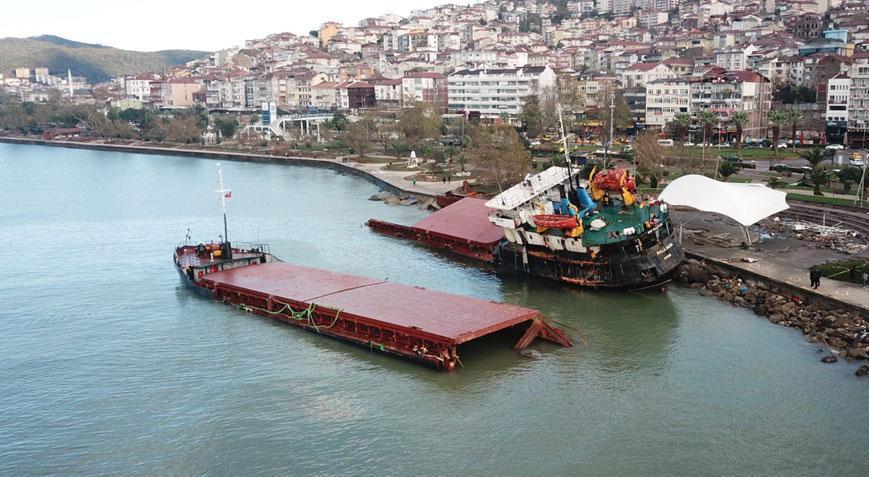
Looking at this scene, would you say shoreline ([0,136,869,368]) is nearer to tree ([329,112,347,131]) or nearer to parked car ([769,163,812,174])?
parked car ([769,163,812,174])

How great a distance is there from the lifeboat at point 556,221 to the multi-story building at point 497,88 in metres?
51.3

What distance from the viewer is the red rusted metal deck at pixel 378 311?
1920 cm

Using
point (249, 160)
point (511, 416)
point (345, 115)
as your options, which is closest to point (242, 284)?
point (511, 416)

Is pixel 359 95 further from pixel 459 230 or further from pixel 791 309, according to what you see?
pixel 791 309

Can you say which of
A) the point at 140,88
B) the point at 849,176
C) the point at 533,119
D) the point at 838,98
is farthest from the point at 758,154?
the point at 140,88

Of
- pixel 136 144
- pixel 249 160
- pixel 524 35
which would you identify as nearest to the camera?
pixel 249 160

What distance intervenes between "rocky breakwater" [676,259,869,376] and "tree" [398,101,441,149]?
39661 mm

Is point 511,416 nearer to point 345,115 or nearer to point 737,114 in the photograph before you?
point 737,114

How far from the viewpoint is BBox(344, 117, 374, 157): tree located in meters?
65.8

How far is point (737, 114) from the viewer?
52.7 meters

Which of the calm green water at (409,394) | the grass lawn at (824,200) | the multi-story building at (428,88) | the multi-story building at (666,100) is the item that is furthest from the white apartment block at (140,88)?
the grass lawn at (824,200)

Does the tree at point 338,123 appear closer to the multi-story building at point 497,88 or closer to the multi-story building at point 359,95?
the multi-story building at point 497,88

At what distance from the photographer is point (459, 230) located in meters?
32.5

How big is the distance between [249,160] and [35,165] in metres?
18.7
